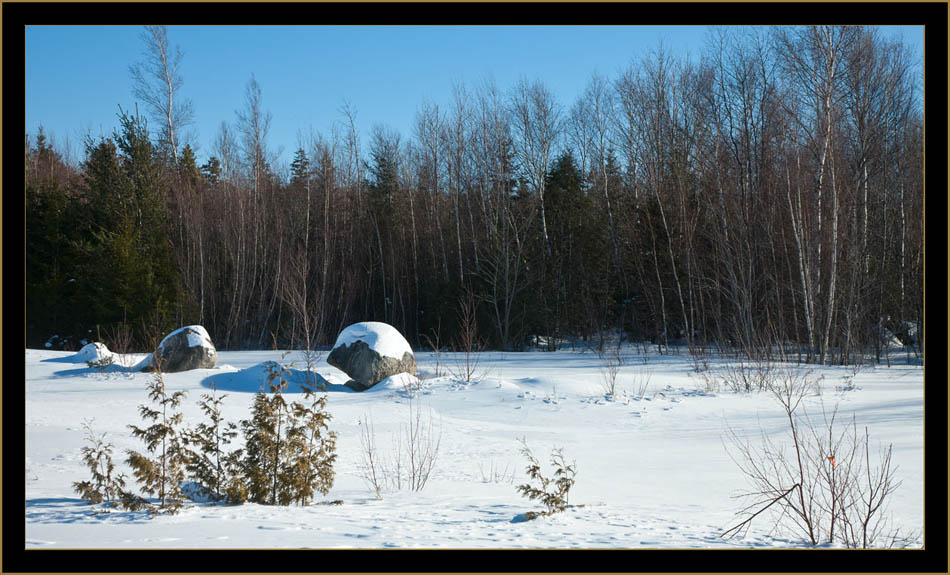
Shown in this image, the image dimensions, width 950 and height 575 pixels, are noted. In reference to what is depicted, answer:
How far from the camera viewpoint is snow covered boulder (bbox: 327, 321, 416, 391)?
39.9 ft

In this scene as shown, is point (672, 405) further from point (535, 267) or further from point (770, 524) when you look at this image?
point (535, 267)

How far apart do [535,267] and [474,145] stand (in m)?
5.86

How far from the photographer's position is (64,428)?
23.6ft

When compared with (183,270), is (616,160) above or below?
above

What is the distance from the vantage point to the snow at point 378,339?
12.4m

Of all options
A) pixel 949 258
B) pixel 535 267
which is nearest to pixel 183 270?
pixel 535 267

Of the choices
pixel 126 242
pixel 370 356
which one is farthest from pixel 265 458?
pixel 126 242

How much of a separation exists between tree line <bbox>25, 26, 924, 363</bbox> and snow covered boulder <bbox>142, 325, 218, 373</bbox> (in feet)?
11.0

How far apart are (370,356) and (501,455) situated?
17.4 feet

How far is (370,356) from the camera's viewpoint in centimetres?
1222

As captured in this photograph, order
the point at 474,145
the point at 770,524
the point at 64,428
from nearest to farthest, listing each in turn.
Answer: the point at 770,524, the point at 64,428, the point at 474,145

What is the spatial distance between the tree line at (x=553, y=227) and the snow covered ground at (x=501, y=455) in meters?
4.67

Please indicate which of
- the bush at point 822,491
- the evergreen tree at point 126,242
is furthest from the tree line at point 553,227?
the bush at point 822,491

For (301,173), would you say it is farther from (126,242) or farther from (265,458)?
(265,458)
